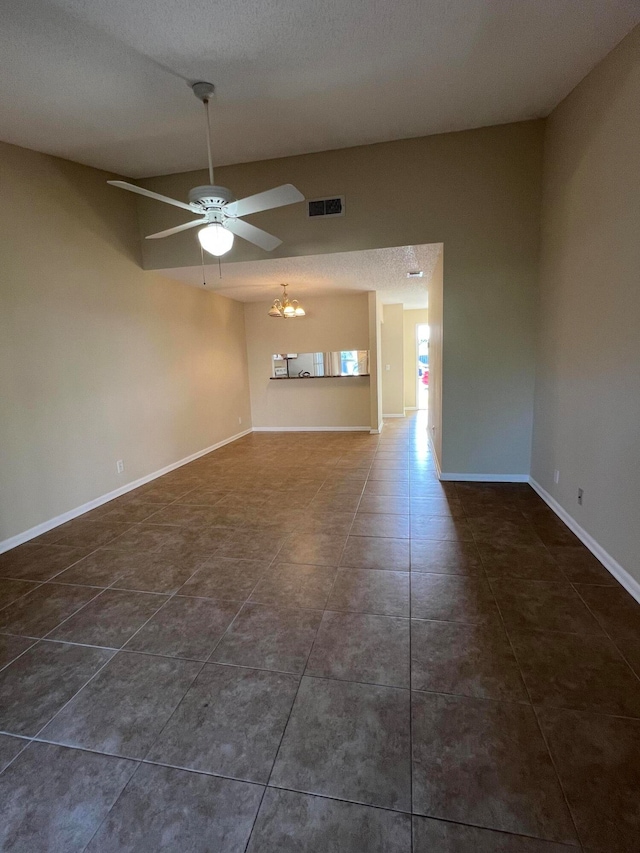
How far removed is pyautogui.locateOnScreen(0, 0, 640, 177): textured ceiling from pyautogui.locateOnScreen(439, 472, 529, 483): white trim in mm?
3174

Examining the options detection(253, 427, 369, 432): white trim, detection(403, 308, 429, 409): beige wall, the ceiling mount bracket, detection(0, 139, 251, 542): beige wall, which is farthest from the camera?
detection(403, 308, 429, 409): beige wall

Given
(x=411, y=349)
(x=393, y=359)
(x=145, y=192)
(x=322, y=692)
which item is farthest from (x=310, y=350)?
(x=322, y=692)

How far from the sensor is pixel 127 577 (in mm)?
2605

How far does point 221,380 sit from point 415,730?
572cm

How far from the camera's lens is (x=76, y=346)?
366 centimetres

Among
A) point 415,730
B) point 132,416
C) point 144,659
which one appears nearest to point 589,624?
point 415,730

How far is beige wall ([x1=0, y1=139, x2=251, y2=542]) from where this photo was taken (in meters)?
3.10

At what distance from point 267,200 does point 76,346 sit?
2.34 meters

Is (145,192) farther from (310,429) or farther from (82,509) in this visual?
(310,429)

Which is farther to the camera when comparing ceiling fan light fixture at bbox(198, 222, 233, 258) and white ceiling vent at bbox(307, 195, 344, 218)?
white ceiling vent at bbox(307, 195, 344, 218)

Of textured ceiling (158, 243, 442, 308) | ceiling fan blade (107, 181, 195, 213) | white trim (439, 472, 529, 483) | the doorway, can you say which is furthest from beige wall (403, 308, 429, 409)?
ceiling fan blade (107, 181, 195, 213)

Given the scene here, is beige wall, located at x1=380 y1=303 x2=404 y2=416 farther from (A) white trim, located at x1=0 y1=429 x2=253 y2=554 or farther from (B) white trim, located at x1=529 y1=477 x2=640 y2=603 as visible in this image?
(B) white trim, located at x1=529 y1=477 x2=640 y2=603

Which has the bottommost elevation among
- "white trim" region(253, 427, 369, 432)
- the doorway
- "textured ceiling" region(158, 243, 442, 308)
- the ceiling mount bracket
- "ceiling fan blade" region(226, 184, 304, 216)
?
"white trim" region(253, 427, 369, 432)

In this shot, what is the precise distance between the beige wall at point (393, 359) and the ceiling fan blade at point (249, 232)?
5368 millimetres
